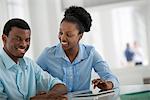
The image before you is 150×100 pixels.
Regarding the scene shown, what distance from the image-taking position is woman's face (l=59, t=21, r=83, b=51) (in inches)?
75.9

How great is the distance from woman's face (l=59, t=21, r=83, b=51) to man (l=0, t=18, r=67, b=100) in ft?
1.19

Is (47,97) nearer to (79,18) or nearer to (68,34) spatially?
(68,34)

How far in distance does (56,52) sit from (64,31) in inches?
8.1

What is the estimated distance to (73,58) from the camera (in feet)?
6.75

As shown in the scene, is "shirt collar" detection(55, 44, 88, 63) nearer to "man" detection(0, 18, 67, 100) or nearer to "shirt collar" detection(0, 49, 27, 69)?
"man" detection(0, 18, 67, 100)

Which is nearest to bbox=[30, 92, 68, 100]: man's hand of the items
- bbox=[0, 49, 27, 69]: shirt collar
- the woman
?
bbox=[0, 49, 27, 69]: shirt collar

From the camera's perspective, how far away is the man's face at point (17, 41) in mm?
1547

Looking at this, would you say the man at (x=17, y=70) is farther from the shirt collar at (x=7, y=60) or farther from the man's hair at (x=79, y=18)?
the man's hair at (x=79, y=18)

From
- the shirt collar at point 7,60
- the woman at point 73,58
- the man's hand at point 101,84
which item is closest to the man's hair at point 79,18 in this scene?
the woman at point 73,58

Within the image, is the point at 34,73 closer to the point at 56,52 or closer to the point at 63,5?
the point at 56,52

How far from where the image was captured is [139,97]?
57.2 inches

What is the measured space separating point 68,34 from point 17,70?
0.49m

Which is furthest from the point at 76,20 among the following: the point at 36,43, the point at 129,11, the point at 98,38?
the point at 129,11

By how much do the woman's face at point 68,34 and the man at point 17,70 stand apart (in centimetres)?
36
